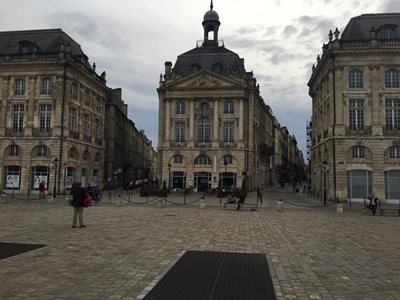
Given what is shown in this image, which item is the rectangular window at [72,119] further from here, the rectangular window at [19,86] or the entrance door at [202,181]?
the entrance door at [202,181]

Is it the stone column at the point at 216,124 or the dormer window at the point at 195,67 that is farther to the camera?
the dormer window at the point at 195,67

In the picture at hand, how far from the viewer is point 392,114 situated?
3700cm

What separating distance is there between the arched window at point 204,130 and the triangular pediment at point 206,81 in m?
4.70

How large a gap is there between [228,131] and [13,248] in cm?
4544

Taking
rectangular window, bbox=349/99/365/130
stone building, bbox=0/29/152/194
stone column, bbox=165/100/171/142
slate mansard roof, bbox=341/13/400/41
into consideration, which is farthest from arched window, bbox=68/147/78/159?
slate mansard roof, bbox=341/13/400/41

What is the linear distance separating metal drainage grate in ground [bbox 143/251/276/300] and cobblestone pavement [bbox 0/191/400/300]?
10.9 inches

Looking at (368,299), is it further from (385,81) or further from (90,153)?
(90,153)

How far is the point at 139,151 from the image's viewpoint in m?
97.2

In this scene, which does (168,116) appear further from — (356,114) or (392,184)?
(392,184)

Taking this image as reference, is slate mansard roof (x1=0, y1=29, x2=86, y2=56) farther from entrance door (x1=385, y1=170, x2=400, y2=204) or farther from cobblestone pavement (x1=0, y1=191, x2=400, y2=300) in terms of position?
entrance door (x1=385, y1=170, x2=400, y2=204)

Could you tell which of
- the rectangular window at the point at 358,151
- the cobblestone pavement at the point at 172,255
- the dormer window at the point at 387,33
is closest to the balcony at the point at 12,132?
the cobblestone pavement at the point at 172,255

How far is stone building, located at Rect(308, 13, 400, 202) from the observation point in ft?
119

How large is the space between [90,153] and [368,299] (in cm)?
4764

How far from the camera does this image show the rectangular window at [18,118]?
45000 millimetres
